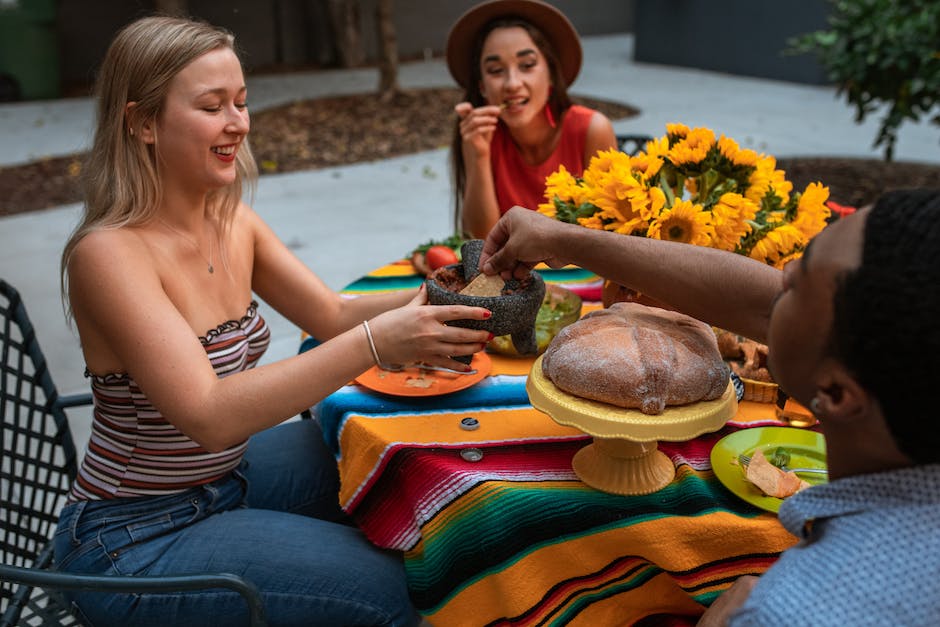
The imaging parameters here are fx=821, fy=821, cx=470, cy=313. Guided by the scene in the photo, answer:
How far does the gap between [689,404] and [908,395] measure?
0.58 m

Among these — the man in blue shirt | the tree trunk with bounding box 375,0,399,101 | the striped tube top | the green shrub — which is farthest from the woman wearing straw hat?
the tree trunk with bounding box 375,0,399,101

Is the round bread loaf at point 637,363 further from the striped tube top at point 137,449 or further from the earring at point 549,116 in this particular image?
the earring at point 549,116

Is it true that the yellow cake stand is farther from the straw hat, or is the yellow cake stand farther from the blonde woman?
the straw hat

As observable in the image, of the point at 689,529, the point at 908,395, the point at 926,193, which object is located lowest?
the point at 689,529

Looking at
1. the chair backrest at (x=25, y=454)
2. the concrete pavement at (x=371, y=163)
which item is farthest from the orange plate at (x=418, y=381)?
the concrete pavement at (x=371, y=163)

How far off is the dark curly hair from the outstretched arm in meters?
0.67

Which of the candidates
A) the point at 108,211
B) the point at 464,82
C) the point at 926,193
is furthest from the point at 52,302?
the point at 926,193

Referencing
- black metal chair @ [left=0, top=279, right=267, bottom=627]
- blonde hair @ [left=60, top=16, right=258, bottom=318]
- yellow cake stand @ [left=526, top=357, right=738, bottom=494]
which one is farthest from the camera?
blonde hair @ [left=60, top=16, right=258, bottom=318]

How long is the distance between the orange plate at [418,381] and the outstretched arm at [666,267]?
296 millimetres

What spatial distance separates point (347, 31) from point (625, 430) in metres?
14.5

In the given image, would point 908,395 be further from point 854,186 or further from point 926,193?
point 854,186

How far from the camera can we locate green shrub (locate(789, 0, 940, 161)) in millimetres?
5812

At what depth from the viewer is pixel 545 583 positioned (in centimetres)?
161

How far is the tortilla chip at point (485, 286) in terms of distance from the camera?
6.20ft
